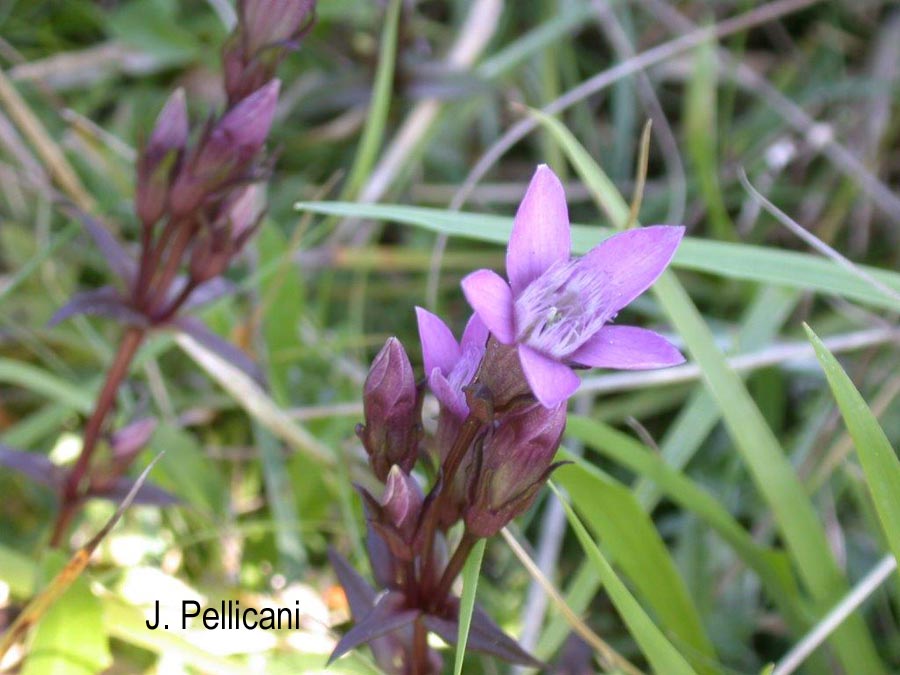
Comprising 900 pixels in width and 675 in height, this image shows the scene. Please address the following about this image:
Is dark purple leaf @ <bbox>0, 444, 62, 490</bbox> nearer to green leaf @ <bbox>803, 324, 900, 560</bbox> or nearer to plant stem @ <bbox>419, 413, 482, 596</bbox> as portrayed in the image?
plant stem @ <bbox>419, 413, 482, 596</bbox>

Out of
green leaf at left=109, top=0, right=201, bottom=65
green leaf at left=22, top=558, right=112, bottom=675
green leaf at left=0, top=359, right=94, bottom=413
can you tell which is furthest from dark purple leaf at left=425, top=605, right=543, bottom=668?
green leaf at left=109, top=0, right=201, bottom=65

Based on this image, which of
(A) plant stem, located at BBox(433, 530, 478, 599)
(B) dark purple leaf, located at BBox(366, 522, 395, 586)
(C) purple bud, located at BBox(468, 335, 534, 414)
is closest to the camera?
(C) purple bud, located at BBox(468, 335, 534, 414)

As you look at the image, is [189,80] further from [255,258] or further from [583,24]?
[583,24]

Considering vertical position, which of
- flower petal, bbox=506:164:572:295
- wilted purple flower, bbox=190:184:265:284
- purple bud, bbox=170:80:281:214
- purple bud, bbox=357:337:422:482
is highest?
purple bud, bbox=170:80:281:214

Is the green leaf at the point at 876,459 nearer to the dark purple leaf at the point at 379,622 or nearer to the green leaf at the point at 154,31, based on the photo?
the dark purple leaf at the point at 379,622

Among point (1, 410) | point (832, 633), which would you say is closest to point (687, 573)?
point (832, 633)

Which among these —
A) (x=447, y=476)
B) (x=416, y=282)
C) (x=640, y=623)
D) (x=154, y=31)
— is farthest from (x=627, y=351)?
(x=154, y=31)

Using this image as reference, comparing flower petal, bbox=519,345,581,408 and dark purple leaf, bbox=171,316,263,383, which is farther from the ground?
dark purple leaf, bbox=171,316,263,383
